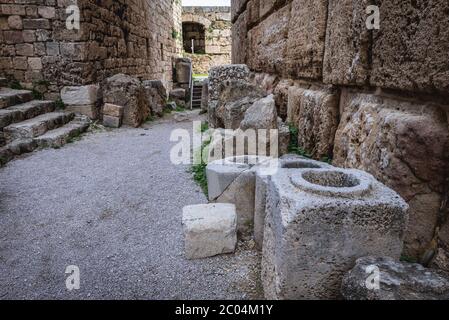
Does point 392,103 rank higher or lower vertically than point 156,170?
higher

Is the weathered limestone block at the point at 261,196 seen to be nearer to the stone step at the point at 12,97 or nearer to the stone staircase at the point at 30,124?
the stone staircase at the point at 30,124

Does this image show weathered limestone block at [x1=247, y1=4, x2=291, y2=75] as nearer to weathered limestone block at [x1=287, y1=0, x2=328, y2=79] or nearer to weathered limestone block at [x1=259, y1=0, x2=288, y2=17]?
weathered limestone block at [x1=259, y1=0, x2=288, y2=17]

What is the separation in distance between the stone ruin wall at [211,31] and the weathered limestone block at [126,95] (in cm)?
1086

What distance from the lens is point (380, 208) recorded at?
1.32 meters

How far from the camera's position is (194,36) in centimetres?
1833

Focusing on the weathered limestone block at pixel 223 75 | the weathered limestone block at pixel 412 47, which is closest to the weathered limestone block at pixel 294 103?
the weathered limestone block at pixel 412 47

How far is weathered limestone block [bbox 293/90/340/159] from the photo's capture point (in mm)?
2572

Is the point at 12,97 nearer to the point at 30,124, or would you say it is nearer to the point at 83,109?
the point at 30,124

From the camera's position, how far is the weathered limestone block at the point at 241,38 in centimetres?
639

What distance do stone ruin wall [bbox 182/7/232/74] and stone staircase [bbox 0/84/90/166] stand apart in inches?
466

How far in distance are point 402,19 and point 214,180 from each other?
159cm

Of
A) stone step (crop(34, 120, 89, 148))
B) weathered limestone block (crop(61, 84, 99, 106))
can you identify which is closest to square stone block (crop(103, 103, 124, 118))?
weathered limestone block (crop(61, 84, 99, 106))

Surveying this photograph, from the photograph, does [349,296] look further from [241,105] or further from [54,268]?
[241,105]

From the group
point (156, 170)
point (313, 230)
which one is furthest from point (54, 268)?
point (156, 170)
